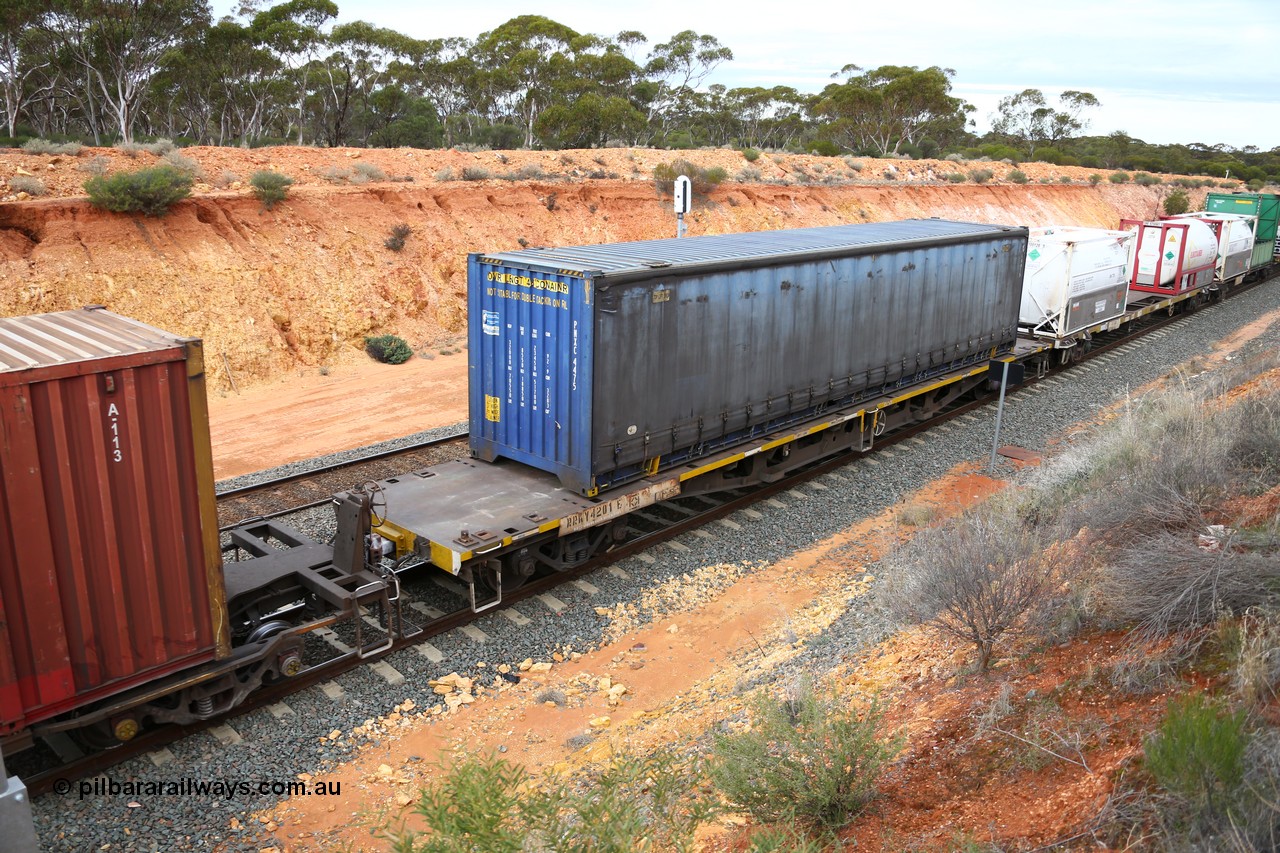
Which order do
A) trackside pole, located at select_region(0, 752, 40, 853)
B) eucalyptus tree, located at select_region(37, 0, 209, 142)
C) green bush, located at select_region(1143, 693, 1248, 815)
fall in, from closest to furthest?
1. green bush, located at select_region(1143, 693, 1248, 815)
2. trackside pole, located at select_region(0, 752, 40, 853)
3. eucalyptus tree, located at select_region(37, 0, 209, 142)

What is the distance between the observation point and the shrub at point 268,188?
2209 cm

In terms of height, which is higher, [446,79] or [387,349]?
[446,79]

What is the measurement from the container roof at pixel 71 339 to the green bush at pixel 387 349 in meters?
14.0

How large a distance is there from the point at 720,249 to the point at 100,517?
8.18 meters

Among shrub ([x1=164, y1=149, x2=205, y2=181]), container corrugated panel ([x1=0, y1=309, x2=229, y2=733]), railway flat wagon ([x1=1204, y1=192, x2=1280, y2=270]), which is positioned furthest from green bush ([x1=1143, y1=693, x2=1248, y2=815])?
railway flat wagon ([x1=1204, y1=192, x2=1280, y2=270])

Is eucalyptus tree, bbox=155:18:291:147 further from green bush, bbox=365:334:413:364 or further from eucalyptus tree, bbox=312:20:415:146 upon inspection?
green bush, bbox=365:334:413:364

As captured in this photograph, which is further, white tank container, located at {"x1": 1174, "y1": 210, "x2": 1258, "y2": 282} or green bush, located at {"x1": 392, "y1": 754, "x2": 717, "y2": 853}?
white tank container, located at {"x1": 1174, "y1": 210, "x2": 1258, "y2": 282}

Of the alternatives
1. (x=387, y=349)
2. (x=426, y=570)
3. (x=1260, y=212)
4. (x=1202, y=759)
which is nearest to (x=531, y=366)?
(x=426, y=570)

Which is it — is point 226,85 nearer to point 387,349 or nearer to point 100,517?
point 387,349

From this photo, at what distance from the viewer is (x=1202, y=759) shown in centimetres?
414

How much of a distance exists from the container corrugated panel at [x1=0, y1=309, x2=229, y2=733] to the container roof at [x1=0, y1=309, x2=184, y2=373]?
0.06 feet

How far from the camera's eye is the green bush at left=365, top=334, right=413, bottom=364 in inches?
852

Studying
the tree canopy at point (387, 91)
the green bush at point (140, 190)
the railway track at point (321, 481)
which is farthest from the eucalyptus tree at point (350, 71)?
the railway track at point (321, 481)

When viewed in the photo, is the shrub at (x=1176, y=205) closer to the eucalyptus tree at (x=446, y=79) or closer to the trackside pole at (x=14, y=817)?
the eucalyptus tree at (x=446, y=79)
